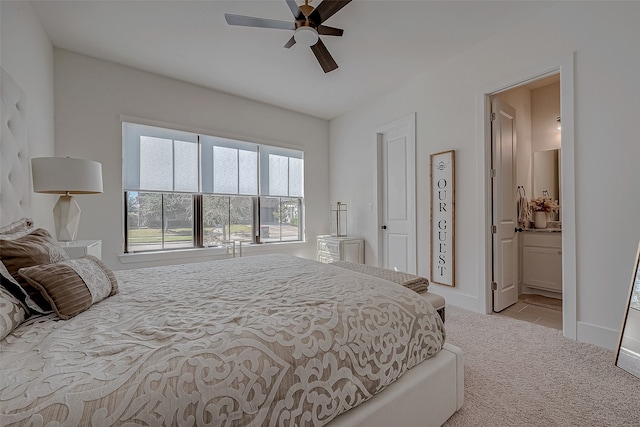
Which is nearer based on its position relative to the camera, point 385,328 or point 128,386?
point 128,386

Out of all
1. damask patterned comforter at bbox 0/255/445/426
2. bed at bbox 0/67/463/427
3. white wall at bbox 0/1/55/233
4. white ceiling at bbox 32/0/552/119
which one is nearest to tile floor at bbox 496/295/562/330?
bed at bbox 0/67/463/427

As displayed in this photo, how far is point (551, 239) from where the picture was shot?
11.9 feet

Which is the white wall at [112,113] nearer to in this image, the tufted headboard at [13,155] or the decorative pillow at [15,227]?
the tufted headboard at [13,155]

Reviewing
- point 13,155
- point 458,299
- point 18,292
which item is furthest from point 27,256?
point 458,299

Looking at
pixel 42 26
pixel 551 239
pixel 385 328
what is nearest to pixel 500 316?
pixel 551 239

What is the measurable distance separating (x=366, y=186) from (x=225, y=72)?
2.66 m

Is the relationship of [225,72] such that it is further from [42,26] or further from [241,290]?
[241,290]

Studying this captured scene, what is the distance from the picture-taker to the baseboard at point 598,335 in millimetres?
2139

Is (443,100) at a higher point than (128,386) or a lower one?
higher

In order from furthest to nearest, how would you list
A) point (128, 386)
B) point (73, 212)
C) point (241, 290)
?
point (73, 212) → point (241, 290) → point (128, 386)

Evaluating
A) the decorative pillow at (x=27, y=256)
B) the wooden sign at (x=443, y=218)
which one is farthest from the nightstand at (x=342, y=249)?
the decorative pillow at (x=27, y=256)

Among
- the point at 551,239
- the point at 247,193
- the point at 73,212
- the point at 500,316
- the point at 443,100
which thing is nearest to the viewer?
the point at 73,212

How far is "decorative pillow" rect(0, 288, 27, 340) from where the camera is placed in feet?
3.05

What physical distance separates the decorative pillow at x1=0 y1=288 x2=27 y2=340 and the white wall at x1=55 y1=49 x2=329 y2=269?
2563 mm
